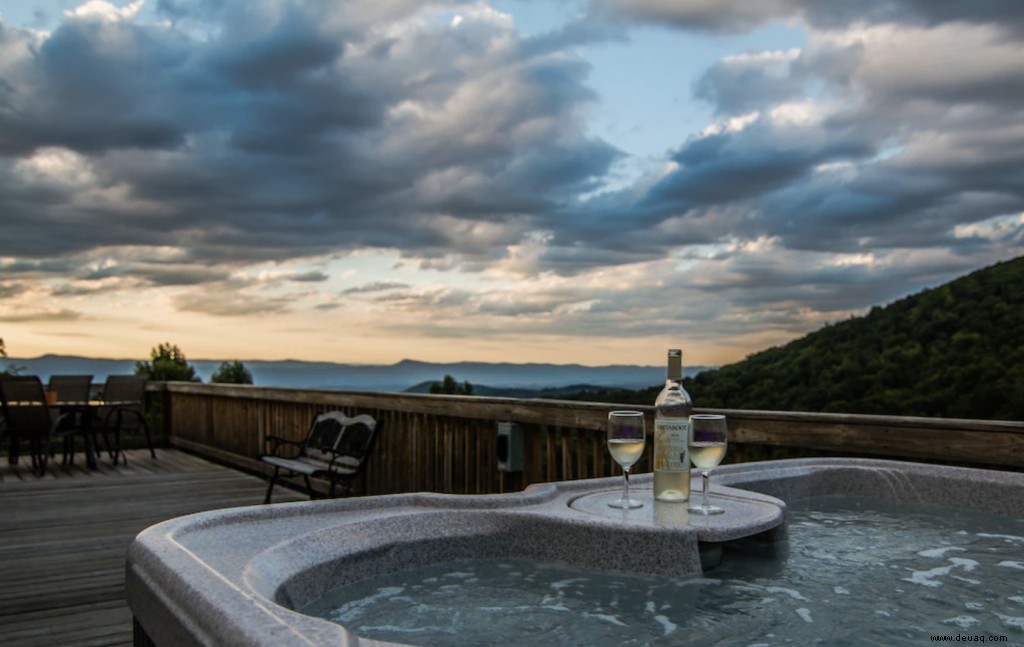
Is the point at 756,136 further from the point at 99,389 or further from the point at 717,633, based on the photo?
the point at 99,389

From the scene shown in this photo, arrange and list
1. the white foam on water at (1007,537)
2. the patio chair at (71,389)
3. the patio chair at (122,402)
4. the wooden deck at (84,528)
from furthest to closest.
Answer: the patio chair at (122,402)
the patio chair at (71,389)
the wooden deck at (84,528)
the white foam on water at (1007,537)

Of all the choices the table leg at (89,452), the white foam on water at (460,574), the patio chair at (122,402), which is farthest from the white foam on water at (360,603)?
the patio chair at (122,402)

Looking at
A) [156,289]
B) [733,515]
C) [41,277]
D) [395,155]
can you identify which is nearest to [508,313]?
[395,155]

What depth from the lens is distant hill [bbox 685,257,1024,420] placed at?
1391cm

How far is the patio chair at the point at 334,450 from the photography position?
17.1 ft

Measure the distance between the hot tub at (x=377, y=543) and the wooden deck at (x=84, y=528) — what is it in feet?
5.50

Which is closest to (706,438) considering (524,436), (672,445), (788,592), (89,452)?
(672,445)

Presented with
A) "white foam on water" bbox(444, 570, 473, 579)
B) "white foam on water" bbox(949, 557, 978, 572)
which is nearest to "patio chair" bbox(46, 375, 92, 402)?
"white foam on water" bbox(444, 570, 473, 579)

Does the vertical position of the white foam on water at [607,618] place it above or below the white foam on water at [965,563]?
above

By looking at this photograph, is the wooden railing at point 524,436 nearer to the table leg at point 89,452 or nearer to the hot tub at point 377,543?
the hot tub at point 377,543

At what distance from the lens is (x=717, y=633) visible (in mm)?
1570

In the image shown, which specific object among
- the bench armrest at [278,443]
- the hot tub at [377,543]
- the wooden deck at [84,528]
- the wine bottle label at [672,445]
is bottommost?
the wooden deck at [84,528]

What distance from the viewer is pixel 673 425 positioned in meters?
1.96

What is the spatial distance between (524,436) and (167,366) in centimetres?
1034
